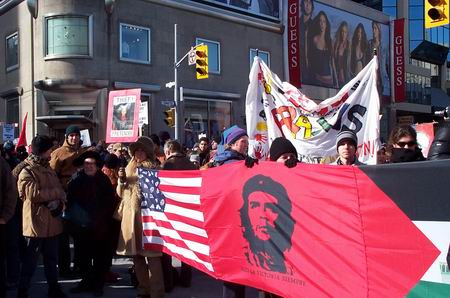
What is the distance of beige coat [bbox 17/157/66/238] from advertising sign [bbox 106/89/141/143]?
10.4 ft

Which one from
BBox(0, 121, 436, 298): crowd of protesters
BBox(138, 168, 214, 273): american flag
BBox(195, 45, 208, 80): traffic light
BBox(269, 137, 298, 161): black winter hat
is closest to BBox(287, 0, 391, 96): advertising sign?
BBox(195, 45, 208, 80): traffic light

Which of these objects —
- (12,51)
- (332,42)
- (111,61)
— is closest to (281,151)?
(111,61)

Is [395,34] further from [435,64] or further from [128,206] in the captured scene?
[128,206]

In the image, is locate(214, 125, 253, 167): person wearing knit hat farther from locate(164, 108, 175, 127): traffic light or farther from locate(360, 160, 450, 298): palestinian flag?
locate(164, 108, 175, 127): traffic light

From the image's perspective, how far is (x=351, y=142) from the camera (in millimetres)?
4539

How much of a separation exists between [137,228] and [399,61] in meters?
38.8

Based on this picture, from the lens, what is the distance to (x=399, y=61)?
40406mm

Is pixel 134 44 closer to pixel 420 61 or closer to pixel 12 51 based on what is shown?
pixel 12 51

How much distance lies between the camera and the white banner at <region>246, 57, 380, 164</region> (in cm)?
569

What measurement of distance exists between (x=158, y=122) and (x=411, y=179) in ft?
66.5

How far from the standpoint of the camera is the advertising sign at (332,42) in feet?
104

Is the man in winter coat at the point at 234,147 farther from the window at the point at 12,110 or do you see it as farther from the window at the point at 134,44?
the window at the point at 12,110

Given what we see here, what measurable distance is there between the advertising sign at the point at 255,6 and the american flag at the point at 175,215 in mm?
21109

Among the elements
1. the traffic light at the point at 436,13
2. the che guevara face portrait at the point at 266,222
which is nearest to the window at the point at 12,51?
the traffic light at the point at 436,13
